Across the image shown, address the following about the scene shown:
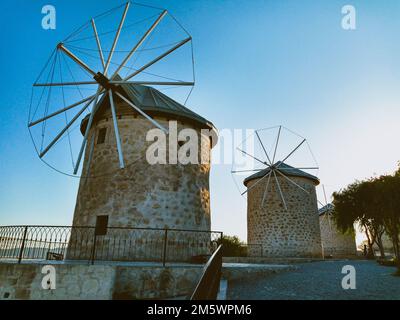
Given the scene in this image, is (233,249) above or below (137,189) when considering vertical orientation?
below

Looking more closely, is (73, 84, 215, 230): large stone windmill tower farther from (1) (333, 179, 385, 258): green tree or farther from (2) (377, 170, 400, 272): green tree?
(1) (333, 179, 385, 258): green tree

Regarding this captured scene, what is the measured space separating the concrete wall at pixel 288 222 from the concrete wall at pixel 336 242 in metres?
10.3

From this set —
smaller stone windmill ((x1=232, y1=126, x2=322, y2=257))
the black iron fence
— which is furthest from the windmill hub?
smaller stone windmill ((x1=232, y1=126, x2=322, y2=257))

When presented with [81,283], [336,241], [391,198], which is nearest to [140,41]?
[81,283]

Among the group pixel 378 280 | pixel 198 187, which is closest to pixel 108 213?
pixel 198 187

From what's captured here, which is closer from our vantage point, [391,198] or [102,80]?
[102,80]

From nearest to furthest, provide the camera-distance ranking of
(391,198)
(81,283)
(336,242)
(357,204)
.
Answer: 1. (81,283)
2. (391,198)
3. (357,204)
4. (336,242)

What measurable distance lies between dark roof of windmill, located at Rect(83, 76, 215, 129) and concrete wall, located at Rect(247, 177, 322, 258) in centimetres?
1123

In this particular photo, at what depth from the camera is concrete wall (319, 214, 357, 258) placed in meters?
29.9

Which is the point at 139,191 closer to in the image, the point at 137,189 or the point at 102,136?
the point at 137,189

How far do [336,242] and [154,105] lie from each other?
27660mm

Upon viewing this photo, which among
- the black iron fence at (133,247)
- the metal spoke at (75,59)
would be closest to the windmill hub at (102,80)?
the metal spoke at (75,59)

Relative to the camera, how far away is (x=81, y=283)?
20.3 ft
